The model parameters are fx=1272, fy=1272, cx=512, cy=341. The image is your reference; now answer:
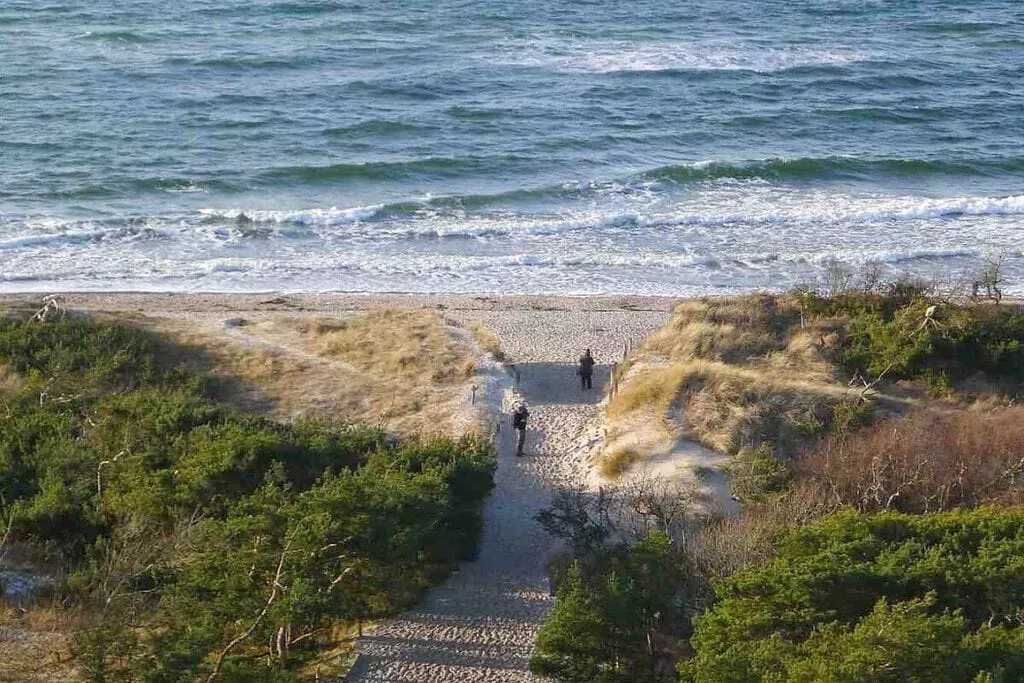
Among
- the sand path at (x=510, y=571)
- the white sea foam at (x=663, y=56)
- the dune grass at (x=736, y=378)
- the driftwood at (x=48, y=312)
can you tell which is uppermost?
the white sea foam at (x=663, y=56)

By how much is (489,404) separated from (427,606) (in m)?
6.79

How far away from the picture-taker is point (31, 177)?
37.7 metres

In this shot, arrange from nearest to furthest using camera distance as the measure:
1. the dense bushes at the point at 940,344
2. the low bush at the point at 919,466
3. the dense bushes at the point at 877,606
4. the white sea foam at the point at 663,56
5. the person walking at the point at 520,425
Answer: the dense bushes at the point at 877,606 < the low bush at the point at 919,466 < the person walking at the point at 520,425 < the dense bushes at the point at 940,344 < the white sea foam at the point at 663,56

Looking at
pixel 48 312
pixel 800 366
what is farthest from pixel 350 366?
pixel 800 366

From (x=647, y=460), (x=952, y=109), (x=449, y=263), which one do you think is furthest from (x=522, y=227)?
(x=952, y=109)

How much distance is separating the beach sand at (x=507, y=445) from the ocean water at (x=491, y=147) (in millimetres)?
2157

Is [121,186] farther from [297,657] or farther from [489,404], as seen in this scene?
[297,657]

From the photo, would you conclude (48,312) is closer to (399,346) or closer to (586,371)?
(399,346)

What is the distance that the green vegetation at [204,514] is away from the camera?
12.6 metres

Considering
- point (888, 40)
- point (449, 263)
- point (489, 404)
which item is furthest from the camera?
point (888, 40)

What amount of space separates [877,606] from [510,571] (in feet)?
19.5

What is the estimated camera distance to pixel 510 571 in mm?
16406

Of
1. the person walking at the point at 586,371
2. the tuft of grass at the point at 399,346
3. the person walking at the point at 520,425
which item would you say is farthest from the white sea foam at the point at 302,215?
the person walking at the point at 520,425

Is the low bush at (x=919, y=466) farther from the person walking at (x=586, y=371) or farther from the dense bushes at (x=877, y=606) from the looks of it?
the person walking at (x=586, y=371)
